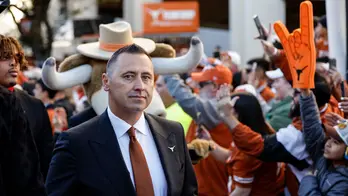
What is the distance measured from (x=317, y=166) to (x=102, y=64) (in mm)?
1761

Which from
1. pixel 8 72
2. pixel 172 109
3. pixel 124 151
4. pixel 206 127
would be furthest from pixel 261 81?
pixel 124 151

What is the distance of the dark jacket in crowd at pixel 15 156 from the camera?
3791 millimetres

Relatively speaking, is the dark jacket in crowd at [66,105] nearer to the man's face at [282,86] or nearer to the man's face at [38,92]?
the man's face at [38,92]

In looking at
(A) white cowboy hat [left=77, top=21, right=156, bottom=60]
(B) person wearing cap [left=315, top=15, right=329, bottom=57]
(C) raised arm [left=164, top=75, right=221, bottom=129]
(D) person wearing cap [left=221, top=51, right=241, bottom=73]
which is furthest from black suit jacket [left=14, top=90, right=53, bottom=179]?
(D) person wearing cap [left=221, top=51, right=241, bottom=73]

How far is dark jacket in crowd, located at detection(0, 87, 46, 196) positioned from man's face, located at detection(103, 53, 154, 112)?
0.51 m

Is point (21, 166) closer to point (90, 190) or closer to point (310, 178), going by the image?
point (90, 190)

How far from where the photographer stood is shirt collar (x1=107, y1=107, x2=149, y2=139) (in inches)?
162

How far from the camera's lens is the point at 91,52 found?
19.5 feet

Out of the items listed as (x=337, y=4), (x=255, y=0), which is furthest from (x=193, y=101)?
(x=255, y=0)

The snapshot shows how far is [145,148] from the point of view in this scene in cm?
415

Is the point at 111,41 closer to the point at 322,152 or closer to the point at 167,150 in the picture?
the point at 322,152

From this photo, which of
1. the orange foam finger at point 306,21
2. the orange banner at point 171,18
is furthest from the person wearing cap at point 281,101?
the orange banner at point 171,18

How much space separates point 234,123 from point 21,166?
2.60 metres

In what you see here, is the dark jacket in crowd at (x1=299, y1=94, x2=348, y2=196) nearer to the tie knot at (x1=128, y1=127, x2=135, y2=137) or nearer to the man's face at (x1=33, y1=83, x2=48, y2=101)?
the tie knot at (x1=128, y1=127, x2=135, y2=137)
